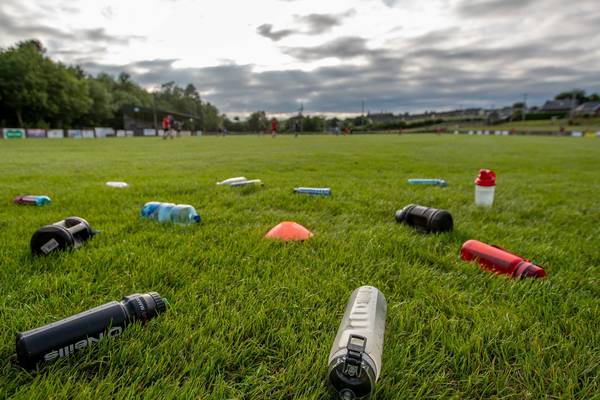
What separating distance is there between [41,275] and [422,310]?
6.04ft

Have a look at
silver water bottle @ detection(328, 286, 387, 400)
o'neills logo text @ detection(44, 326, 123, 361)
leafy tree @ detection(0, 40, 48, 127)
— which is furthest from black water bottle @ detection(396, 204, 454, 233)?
leafy tree @ detection(0, 40, 48, 127)

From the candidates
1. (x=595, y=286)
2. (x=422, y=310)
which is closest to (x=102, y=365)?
(x=422, y=310)

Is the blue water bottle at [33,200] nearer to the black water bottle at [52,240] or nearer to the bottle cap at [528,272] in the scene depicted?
the black water bottle at [52,240]

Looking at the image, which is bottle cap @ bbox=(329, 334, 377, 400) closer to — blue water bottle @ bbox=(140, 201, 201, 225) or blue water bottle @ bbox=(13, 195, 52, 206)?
blue water bottle @ bbox=(140, 201, 201, 225)

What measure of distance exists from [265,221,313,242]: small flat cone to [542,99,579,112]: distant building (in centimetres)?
11687

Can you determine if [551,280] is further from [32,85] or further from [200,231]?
[32,85]

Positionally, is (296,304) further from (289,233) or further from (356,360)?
(289,233)

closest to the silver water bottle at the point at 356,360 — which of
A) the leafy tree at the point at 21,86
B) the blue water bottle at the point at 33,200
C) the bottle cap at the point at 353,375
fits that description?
the bottle cap at the point at 353,375

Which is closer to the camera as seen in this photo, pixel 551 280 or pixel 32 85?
pixel 551 280

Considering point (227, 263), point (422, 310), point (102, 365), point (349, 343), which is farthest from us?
point (227, 263)

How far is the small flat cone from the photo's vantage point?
2.25 metres

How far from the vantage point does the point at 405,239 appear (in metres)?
2.25

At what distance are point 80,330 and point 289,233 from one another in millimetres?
1397

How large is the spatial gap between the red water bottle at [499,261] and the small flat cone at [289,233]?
104cm
